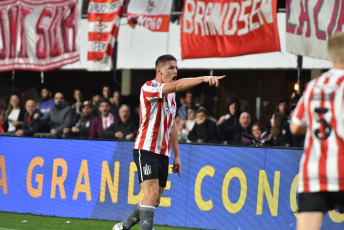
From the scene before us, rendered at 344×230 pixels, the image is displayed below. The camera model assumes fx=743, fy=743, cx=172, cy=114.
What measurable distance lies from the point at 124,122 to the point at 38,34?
5495 mm

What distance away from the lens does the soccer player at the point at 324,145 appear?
499cm

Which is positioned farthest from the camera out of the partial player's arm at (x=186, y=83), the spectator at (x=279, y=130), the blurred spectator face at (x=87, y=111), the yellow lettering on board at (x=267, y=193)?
the blurred spectator face at (x=87, y=111)

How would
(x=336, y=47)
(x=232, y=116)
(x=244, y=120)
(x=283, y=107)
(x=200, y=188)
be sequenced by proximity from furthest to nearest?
(x=232, y=116)
(x=244, y=120)
(x=283, y=107)
(x=200, y=188)
(x=336, y=47)

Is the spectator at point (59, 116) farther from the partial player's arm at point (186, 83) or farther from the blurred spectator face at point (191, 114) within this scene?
the partial player's arm at point (186, 83)

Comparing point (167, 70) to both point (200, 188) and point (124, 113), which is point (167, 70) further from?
point (124, 113)

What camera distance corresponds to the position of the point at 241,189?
10258 mm

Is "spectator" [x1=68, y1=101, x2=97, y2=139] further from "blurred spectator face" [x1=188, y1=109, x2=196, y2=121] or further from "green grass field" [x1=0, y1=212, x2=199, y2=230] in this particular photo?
"green grass field" [x1=0, y1=212, x2=199, y2=230]

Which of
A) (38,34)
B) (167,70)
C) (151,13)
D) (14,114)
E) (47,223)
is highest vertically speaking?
(151,13)

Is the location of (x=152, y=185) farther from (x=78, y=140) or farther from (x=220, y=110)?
(x=220, y=110)

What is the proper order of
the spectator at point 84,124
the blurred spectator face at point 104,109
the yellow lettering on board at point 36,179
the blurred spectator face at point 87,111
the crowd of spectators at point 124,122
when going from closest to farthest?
the yellow lettering on board at point 36,179
the crowd of spectators at point 124,122
the blurred spectator face at point 104,109
the spectator at point 84,124
the blurred spectator face at point 87,111

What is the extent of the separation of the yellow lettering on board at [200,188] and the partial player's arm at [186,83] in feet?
10.7

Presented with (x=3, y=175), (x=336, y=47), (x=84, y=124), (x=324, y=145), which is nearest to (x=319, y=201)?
(x=324, y=145)

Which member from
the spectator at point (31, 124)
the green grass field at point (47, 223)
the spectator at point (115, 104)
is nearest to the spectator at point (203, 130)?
the spectator at point (115, 104)

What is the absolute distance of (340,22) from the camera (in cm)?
1333
